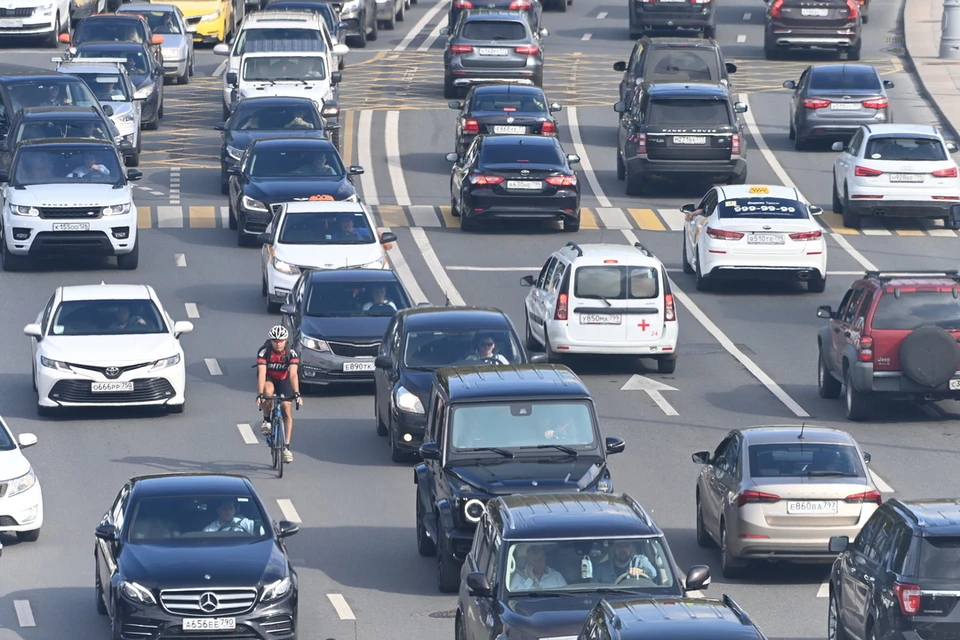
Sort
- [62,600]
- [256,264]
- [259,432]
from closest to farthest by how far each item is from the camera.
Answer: [62,600]
[259,432]
[256,264]

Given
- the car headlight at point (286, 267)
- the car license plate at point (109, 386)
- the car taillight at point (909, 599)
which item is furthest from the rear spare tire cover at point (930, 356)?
the car taillight at point (909, 599)

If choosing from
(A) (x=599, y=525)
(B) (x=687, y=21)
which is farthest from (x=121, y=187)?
(B) (x=687, y=21)

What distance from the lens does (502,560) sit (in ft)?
47.5

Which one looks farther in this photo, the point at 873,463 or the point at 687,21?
the point at 687,21

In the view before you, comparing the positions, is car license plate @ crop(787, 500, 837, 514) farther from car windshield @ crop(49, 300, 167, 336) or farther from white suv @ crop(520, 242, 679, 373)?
car windshield @ crop(49, 300, 167, 336)

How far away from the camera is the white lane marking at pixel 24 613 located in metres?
17.0

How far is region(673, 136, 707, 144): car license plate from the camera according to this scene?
3759 centimetres

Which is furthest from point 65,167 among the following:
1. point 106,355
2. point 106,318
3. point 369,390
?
point 106,355

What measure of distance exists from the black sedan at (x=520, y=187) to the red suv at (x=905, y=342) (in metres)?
11.3

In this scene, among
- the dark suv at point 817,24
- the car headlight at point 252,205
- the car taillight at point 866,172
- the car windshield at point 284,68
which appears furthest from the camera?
the dark suv at point 817,24

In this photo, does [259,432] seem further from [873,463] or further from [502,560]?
[502,560]

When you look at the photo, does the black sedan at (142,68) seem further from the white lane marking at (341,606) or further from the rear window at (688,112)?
the white lane marking at (341,606)

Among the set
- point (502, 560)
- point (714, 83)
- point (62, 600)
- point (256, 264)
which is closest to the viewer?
point (502, 560)

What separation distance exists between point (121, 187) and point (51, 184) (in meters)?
1.07
